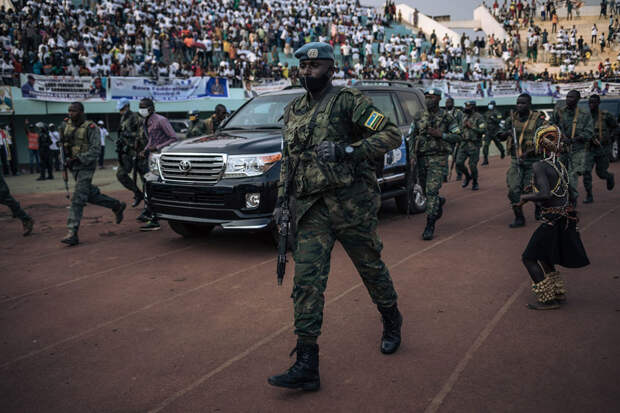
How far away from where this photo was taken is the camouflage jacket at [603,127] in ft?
30.3

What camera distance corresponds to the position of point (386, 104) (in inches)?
312

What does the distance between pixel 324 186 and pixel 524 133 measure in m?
4.93

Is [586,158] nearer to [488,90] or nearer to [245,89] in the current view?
[245,89]

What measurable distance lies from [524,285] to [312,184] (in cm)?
281

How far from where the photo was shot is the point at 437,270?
5.50m

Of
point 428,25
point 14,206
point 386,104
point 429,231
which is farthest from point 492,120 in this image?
point 428,25

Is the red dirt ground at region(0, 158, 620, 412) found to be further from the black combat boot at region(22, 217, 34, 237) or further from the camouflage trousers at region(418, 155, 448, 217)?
the black combat boot at region(22, 217, 34, 237)

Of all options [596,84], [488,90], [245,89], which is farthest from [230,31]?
[596,84]

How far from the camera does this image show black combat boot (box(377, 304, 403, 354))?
3.55 meters

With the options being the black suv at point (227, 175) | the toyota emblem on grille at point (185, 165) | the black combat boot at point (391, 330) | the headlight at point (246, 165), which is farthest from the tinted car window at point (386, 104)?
the black combat boot at point (391, 330)

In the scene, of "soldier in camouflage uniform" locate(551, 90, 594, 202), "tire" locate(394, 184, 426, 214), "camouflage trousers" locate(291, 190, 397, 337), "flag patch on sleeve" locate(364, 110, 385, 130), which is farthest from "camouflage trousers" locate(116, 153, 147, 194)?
"soldier in camouflage uniform" locate(551, 90, 594, 202)

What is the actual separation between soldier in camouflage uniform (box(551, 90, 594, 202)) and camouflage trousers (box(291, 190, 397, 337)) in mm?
5982

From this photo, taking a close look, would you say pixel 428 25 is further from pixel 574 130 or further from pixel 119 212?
pixel 119 212

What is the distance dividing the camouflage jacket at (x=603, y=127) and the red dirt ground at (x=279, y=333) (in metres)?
3.04
